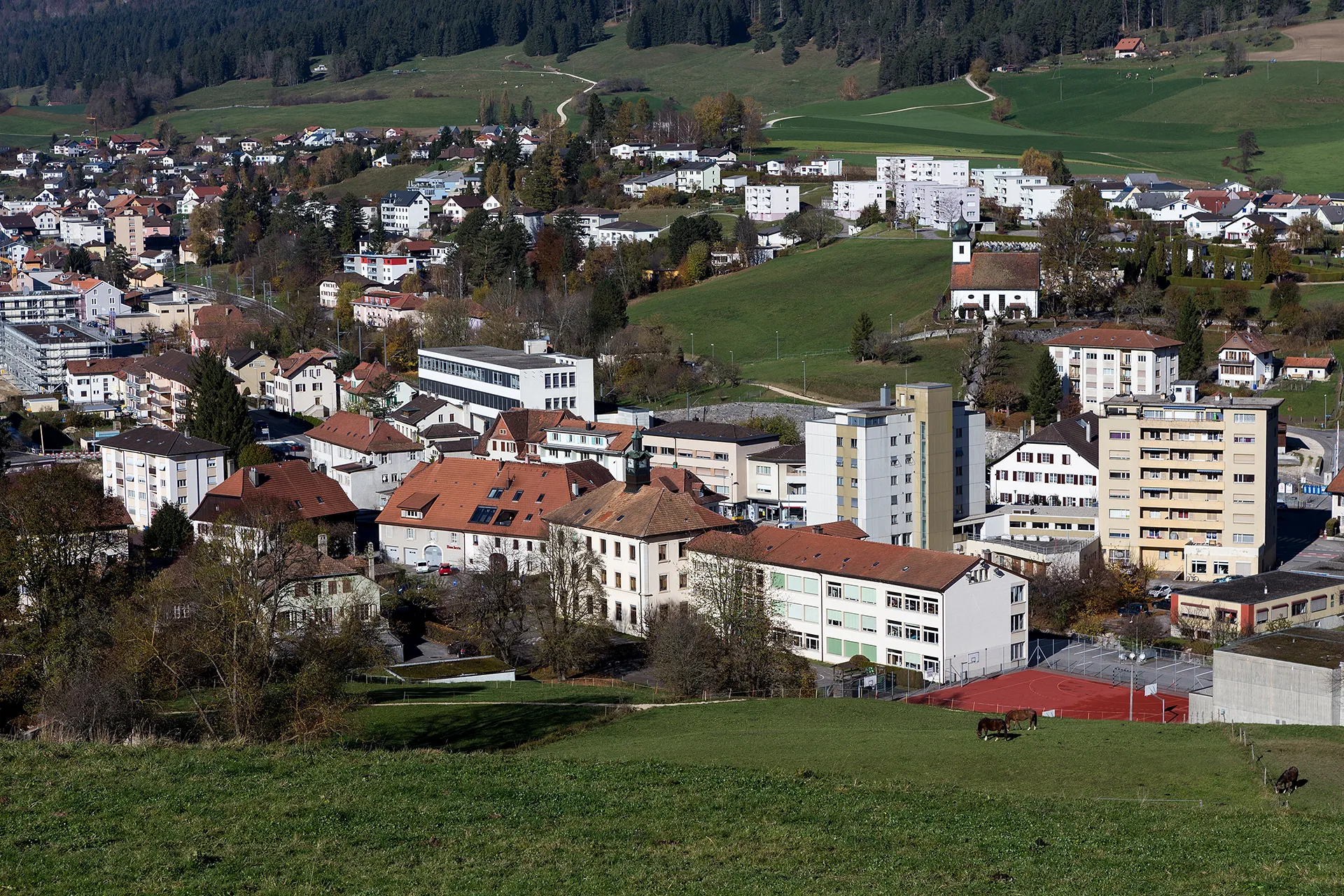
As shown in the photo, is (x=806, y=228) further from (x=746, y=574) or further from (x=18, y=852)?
(x=18, y=852)

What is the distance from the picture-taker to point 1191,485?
54.2 m

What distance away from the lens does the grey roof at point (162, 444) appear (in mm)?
61562

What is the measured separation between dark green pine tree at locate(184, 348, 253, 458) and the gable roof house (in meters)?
12.7

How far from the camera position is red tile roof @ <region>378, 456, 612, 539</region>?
53219mm

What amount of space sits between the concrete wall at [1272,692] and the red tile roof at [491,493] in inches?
913

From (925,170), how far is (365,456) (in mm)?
62916

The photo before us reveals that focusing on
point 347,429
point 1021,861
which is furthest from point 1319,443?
point 1021,861

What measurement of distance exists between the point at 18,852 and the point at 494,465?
41427 millimetres

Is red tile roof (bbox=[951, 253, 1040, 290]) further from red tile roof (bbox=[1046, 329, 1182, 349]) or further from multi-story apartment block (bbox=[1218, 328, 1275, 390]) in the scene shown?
multi-story apartment block (bbox=[1218, 328, 1275, 390])

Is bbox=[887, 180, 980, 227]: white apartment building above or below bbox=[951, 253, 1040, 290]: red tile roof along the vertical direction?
above

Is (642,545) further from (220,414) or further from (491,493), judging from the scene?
(220,414)

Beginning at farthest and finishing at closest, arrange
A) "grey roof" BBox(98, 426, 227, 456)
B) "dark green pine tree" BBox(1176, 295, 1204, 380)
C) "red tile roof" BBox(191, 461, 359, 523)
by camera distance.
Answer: "dark green pine tree" BBox(1176, 295, 1204, 380) → "grey roof" BBox(98, 426, 227, 456) → "red tile roof" BBox(191, 461, 359, 523)

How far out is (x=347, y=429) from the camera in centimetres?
6694

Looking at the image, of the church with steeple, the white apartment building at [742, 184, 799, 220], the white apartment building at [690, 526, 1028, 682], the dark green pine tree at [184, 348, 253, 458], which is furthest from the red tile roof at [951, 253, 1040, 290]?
the white apartment building at [690, 526, 1028, 682]
